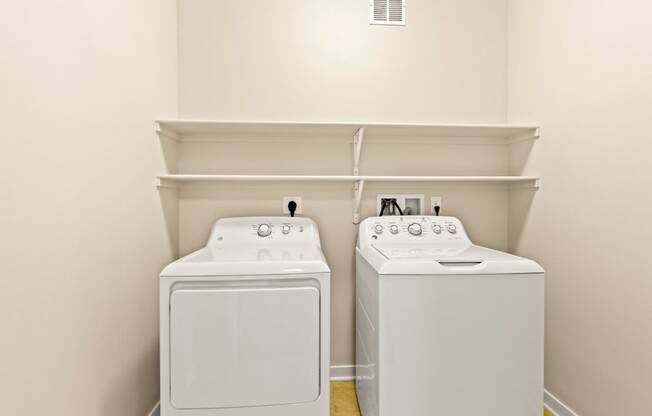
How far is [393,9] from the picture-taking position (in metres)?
2.06

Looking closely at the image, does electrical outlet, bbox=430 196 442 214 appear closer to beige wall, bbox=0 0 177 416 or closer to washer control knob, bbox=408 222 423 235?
washer control knob, bbox=408 222 423 235

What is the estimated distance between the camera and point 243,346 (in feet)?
4.00

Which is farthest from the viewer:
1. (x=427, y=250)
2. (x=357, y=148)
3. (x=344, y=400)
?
(x=357, y=148)

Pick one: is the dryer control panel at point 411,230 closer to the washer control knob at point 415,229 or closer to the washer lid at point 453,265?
the washer control knob at point 415,229

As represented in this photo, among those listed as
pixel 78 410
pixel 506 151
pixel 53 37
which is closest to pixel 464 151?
pixel 506 151

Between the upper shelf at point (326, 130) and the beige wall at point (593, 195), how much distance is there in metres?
0.21

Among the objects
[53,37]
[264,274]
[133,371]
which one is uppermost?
[53,37]

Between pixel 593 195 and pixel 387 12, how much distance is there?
151 centimetres

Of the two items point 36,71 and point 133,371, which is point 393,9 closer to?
point 36,71

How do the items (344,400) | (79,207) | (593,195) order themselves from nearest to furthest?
(79,207) < (593,195) < (344,400)

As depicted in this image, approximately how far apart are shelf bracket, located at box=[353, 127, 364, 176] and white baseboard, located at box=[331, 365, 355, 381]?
1176mm

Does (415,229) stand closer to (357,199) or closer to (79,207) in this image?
(357,199)

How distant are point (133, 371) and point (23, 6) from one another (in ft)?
4.57

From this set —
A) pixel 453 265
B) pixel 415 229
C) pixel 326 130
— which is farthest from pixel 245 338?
pixel 326 130
